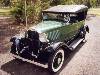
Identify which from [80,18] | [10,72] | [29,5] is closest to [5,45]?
[10,72]

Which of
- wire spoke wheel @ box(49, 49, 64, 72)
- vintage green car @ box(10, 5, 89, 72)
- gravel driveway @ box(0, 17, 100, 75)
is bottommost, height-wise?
gravel driveway @ box(0, 17, 100, 75)

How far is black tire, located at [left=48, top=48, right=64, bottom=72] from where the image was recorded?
608cm

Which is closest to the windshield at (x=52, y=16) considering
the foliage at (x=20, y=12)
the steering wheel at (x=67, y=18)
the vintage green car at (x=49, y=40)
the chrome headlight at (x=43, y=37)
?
the vintage green car at (x=49, y=40)

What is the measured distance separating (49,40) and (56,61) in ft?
3.05

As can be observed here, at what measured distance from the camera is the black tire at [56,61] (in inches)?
239

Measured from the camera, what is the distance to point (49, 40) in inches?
272

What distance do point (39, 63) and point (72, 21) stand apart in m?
3.23

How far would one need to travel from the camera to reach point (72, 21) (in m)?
8.47

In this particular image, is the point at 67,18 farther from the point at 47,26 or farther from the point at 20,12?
the point at 20,12

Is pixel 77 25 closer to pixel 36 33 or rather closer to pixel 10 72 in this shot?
pixel 36 33

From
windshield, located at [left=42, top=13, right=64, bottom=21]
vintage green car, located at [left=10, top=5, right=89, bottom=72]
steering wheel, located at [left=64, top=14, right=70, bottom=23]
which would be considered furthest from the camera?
windshield, located at [left=42, top=13, right=64, bottom=21]

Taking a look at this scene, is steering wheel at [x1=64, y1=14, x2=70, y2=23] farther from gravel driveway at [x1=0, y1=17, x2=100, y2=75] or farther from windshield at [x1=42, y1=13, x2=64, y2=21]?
gravel driveway at [x1=0, y1=17, x2=100, y2=75]

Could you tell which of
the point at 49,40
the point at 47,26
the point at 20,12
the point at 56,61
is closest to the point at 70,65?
the point at 56,61

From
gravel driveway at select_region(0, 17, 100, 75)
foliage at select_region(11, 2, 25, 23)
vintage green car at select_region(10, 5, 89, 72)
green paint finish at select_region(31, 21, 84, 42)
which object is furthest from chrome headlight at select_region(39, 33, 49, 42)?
foliage at select_region(11, 2, 25, 23)
